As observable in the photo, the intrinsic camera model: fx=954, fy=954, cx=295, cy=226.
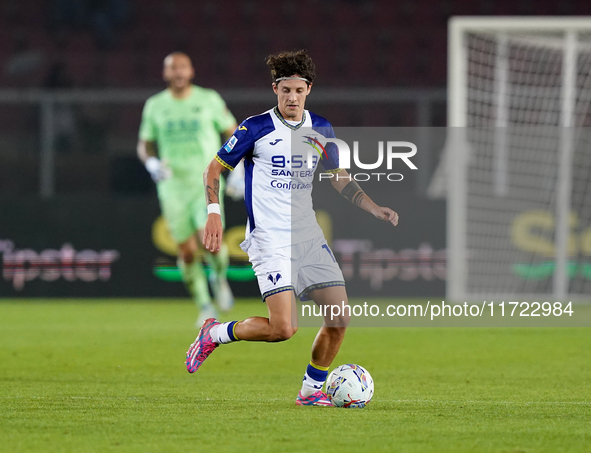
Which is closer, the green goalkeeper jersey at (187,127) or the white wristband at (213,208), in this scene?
the white wristband at (213,208)

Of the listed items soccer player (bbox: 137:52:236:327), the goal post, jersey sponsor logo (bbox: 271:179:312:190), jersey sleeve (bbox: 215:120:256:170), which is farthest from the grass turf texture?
the goal post

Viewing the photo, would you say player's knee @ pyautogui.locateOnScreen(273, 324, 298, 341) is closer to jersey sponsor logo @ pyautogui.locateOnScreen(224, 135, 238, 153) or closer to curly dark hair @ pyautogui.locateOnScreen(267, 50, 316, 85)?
jersey sponsor logo @ pyautogui.locateOnScreen(224, 135, 238, 153)

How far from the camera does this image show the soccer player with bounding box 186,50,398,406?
16.4 feet

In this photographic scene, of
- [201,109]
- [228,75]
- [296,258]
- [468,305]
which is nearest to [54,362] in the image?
[296,258]

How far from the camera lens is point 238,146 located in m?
5.07

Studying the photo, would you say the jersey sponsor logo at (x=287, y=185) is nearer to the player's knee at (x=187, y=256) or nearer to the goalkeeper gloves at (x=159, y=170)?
the goalkeeper gloves at (x=159, y=170)

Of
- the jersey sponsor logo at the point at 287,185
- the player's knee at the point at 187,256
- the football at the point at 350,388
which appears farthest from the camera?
the player's knee at the point at 187,256

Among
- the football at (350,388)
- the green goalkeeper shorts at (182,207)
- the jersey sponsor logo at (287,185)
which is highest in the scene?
the jersey sponsor logo at (287,185)

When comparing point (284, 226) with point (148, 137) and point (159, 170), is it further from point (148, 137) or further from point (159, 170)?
point (148, 137)

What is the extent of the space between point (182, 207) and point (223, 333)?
5164 millimetres

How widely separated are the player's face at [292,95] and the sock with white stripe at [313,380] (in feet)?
4.43

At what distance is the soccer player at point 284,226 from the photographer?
4.99 metres

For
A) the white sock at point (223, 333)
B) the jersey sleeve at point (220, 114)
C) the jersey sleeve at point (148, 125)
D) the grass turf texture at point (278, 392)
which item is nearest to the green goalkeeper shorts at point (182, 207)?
the jersey sleeve at point (148, 125)

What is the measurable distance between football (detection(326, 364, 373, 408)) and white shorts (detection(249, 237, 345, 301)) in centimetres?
47
